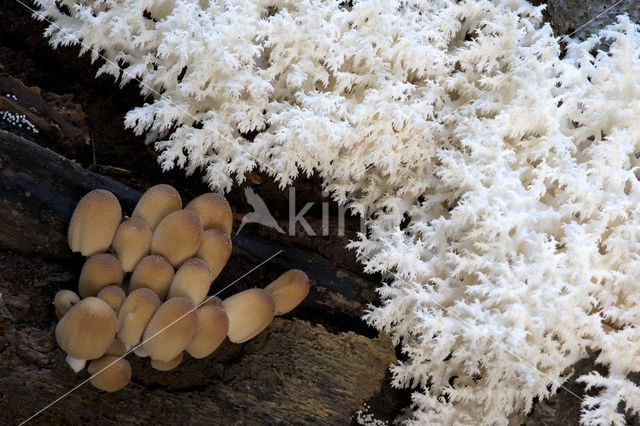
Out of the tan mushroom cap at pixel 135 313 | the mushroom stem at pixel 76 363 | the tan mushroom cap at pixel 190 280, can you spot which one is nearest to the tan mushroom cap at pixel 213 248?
the tan mushroom cap at pixel 190 280

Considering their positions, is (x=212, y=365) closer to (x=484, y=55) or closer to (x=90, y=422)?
(x=90, y=422)

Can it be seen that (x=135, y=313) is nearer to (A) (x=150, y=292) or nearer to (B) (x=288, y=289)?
(A) (x=150, y=292)

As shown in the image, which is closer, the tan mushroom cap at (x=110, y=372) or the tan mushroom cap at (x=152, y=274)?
the tan mushroom cap at (x=110, y=372)

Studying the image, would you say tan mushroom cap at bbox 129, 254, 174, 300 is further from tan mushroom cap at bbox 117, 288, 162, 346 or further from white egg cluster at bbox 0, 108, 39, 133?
white egg cluster at bbox 0, 108, 39, 133

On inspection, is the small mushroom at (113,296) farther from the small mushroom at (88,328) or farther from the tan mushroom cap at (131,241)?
A: the tan mushroom cap at (131,241)

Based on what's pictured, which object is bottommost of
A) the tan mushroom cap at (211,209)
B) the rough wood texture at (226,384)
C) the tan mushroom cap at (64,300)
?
the rough wood texture at (226,384)

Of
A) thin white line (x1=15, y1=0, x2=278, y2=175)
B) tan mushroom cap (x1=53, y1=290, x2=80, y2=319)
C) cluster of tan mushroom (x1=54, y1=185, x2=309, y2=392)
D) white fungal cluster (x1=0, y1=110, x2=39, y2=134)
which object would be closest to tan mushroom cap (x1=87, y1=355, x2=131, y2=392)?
cluster of tan mushroom (x1=54, y1=185, x2=309, y2=392)

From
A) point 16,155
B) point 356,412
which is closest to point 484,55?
point 356,412
